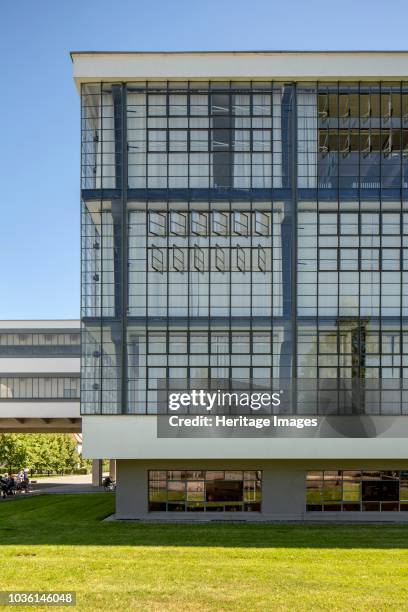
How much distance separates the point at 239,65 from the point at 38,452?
59.1 meters

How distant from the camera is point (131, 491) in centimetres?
3297

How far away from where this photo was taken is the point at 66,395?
52.8m

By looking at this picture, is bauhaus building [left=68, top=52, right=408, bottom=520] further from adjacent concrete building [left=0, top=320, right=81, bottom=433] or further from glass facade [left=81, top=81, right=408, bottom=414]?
adjacent concrete building [left=0, top=320, right=81, bottom=433]

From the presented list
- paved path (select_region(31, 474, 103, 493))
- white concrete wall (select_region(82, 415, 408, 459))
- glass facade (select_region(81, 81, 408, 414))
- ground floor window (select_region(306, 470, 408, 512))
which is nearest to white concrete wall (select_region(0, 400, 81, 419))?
paved path (select_region(31, 474, 103, 493))

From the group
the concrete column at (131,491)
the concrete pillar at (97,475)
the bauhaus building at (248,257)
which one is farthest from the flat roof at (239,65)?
the concrete pillar at (97,475)

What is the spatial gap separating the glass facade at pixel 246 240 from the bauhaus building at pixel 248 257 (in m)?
0.07

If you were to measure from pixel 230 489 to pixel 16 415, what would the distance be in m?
24.9

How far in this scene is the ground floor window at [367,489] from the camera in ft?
109

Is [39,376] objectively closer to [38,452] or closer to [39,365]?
[39,365]

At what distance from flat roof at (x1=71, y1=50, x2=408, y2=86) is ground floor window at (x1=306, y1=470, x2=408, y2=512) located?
2016 cm

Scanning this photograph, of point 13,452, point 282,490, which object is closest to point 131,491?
point 282,490

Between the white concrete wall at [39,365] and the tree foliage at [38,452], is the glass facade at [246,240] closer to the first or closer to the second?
the white concrete wall at [39,365]

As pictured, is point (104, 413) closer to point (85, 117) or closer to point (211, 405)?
point (211, 405)

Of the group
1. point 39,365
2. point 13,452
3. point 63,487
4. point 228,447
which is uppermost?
point 39,365
